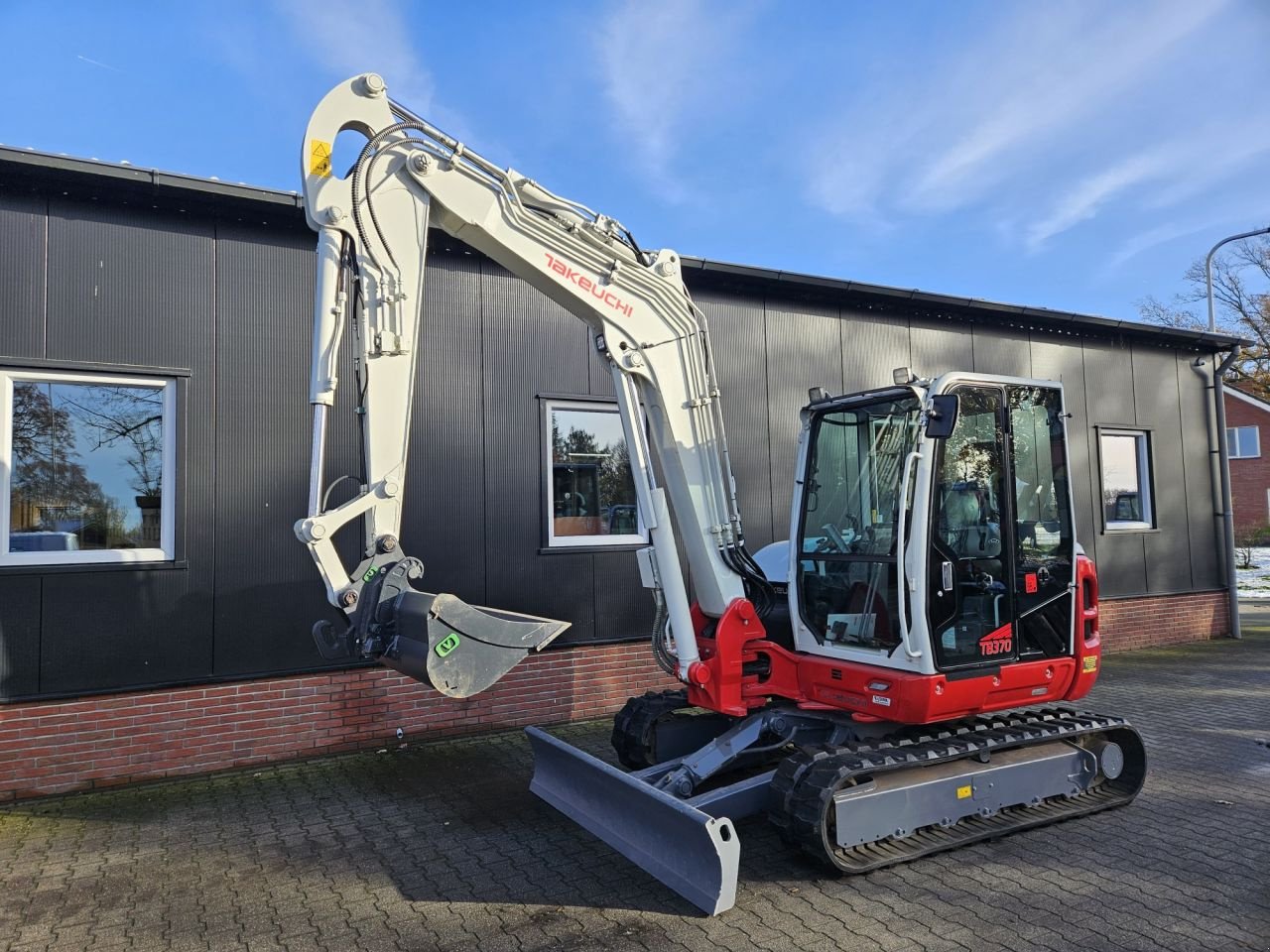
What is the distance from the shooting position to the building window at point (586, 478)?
317 inches

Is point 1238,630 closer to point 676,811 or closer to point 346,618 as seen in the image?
point 676,811

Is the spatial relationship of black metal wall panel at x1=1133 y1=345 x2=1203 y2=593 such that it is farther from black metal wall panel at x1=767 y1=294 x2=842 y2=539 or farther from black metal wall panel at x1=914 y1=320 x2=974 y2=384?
black metal wall panel at x1=767 y1=294 x2=842 y2=539

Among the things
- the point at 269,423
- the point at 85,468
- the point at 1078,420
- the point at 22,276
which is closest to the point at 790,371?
the point at 1078,420

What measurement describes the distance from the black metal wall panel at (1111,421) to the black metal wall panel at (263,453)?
31.8ft

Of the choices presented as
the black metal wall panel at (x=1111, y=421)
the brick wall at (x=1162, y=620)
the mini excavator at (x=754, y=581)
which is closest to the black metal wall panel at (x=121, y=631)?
the mini excavator at (x=754, y=581)

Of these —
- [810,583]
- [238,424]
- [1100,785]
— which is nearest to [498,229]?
[810,583]

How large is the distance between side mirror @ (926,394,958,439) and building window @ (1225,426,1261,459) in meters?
34.2

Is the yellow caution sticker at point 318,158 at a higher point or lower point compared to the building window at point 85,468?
higher

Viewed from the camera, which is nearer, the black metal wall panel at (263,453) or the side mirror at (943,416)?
the side mirror at (943,416)

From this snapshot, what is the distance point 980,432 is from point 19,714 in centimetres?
670

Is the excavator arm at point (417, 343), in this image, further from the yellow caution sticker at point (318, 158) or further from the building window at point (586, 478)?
the building window at point (586, 478)

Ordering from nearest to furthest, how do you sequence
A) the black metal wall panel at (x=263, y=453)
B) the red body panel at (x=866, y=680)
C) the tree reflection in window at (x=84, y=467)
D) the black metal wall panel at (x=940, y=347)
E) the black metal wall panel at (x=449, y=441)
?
the red body panel at (x=866, y=680) → the tree reflection in window at (x=84, y=467) → the black metal wall panel at (x=263, y=453) → the black metal wall panel at (x=449, y=441) → the black metal wall panel at (x=940, y=347)

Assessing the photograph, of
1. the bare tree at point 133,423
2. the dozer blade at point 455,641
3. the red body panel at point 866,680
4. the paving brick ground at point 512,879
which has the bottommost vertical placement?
the paving brick ground at point 512,879

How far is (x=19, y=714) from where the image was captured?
5938 millimetres
